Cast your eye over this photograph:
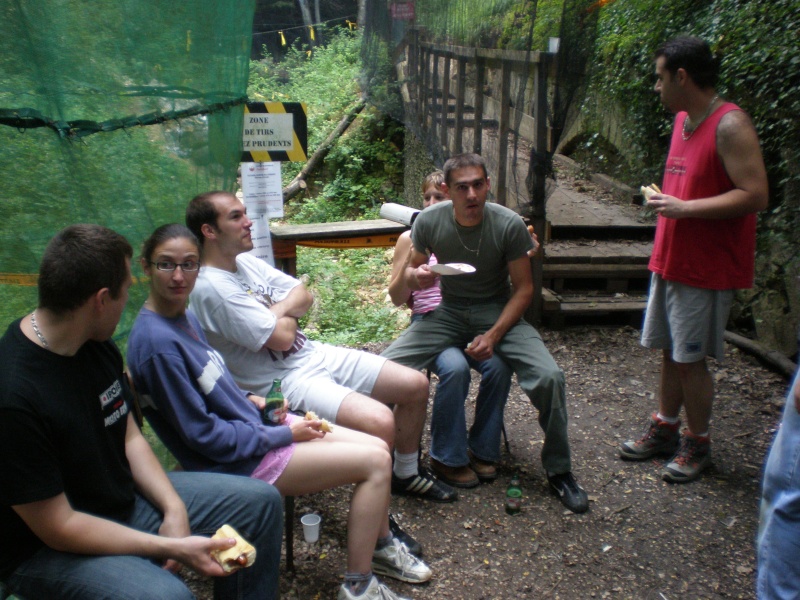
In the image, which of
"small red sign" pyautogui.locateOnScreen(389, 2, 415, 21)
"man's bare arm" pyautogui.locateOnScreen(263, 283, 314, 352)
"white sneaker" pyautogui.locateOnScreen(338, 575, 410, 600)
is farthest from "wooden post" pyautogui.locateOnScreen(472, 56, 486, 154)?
"white sneaker" pyautogui.locateOnScreen(338, 575, 410, 600)

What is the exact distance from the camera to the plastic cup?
278cm

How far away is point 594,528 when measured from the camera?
308 centimetres

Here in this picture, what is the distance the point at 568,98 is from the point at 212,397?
3.48m

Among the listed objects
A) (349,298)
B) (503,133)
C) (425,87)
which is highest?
(425,87)

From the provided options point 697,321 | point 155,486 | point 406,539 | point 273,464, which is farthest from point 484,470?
point 155,486

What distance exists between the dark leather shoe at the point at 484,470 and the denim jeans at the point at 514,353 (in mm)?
276

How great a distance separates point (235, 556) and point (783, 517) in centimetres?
152

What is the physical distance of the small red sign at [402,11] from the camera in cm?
780

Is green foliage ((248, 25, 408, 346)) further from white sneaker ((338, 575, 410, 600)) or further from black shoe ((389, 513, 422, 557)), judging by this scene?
white sneaker ((338, 575, 410, 600))

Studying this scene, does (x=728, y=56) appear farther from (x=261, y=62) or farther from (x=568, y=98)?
(x=261, y=62)

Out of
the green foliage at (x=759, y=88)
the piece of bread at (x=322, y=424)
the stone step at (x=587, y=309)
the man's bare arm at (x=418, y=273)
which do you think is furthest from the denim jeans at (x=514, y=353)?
the green foliage at (x=759, y=88)

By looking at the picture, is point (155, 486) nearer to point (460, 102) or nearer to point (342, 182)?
point (460, 102)

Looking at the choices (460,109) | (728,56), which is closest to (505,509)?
(728,56)

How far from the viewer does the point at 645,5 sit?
6.54m
